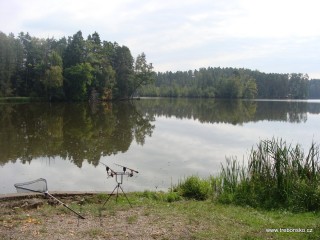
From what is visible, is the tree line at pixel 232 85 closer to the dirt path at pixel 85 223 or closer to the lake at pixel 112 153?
the lake at pixel 112 153

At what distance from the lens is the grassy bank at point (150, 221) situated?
6.21 meters

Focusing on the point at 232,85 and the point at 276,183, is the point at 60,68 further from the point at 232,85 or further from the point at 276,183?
the point at 232,85

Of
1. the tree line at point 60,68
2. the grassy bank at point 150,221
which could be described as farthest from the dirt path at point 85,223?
the tree line at point 60,68

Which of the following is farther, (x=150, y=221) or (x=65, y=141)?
(x=65, y=141)

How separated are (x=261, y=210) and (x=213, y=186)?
204 centimetres

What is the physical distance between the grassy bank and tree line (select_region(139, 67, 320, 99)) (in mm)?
105730

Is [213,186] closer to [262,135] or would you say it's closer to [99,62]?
[262,135]

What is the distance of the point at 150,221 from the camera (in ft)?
22.9

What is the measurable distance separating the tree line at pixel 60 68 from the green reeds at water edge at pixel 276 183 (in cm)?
5256

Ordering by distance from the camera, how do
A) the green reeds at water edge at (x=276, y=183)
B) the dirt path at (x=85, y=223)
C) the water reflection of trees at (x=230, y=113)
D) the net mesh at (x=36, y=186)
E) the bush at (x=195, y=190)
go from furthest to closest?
1. the water reflection of trees at (x=230, y=113)
2. the bush at (x=195, y=190)
3. the green reeds at water edge at (x=276, y=183)
4. the net mesh at (x=36, y=186)
5. the dirt path at (x=85, y=223)

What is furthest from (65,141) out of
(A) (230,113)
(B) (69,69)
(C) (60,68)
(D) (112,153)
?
(B) (69,69)

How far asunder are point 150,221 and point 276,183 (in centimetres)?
407

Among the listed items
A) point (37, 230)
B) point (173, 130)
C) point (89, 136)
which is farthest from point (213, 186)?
point (173, 130)

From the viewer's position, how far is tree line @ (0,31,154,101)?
6081 cm
